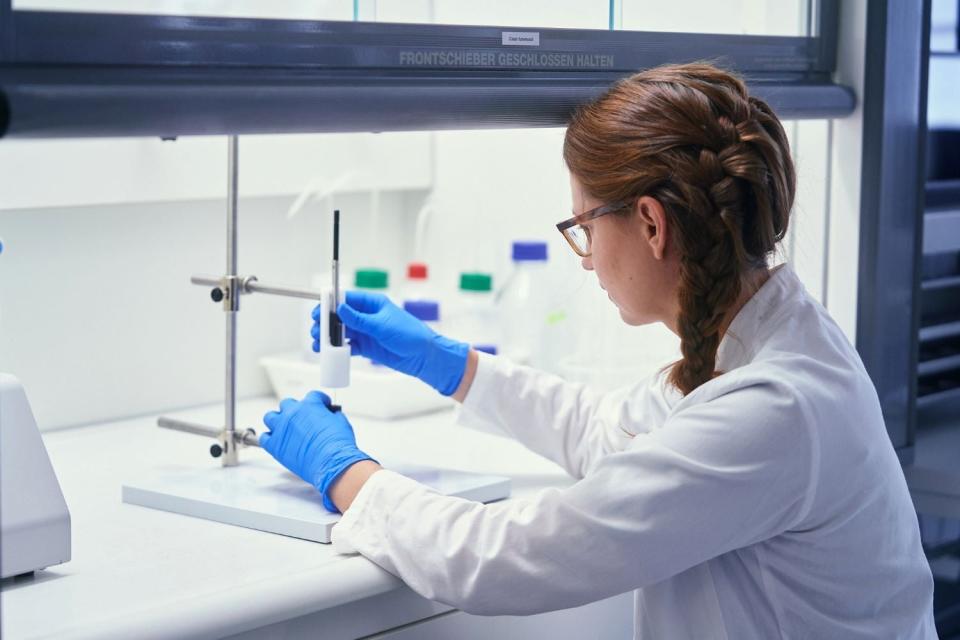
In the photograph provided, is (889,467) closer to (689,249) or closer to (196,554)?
(689,249)

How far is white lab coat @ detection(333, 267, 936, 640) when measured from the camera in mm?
1173

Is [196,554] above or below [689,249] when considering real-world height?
below

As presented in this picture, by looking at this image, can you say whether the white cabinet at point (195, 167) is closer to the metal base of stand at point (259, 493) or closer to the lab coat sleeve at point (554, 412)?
the metal base of stand at point (259, 493)

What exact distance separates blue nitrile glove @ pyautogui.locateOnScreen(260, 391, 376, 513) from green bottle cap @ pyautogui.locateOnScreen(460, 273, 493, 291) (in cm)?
55

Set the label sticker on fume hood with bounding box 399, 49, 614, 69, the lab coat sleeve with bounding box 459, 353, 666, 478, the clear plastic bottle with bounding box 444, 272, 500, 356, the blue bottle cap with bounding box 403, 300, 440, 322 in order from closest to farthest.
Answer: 1. the label sticker on fume hood with bounding box 399, 49, 614, 69
2. the lab coat sleeve with bounding box 459, 353, 666, 478
3. the blue bottle cap with bounding box 403, 300, 440, 322
4. the clear plastic bottle with bounding box 444, 272, 500, 356

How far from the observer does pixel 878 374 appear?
5.81 ft

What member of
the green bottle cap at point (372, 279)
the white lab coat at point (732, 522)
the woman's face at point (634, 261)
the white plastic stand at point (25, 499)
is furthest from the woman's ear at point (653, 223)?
the green bottle cap at point (372, 279)

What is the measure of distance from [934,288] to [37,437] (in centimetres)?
133

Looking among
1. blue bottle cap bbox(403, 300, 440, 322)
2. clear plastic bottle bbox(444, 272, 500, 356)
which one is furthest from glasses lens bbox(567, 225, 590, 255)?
clear plastic bottle bbox(444, 272, 500, 356)

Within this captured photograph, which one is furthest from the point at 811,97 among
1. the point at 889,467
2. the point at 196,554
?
the point at 196,554

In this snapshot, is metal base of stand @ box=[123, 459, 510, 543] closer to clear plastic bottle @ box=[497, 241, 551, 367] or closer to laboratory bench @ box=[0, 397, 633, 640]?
laboratory bench @ box=[0, 397, 633, 640]

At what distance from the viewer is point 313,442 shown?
1.44 meters

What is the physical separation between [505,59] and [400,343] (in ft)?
1.40

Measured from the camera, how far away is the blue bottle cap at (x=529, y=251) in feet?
6.70
